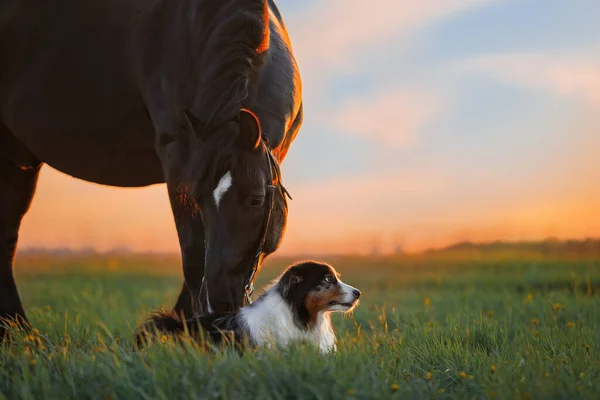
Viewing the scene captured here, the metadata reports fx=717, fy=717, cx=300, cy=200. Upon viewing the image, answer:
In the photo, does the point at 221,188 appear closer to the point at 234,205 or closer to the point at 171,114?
the point at 234,205

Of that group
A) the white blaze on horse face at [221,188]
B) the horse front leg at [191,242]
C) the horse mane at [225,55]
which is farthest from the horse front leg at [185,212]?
the white blaze on horse face at [221,188]

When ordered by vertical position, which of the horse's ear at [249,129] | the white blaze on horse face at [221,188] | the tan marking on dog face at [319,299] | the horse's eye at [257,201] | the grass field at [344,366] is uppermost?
the horse's ear at [249,129]

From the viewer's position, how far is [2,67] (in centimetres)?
771

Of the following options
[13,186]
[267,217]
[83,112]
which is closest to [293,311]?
[267,217]

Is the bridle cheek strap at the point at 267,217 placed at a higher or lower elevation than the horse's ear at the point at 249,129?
lower

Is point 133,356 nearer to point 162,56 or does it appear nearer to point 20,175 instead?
point 162,56

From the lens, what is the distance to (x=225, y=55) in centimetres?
537

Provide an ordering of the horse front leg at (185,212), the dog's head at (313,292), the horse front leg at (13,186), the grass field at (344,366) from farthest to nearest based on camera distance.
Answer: the horse front leg at (13,186) < the horse front leg at (185,212) < the dog's head at (313,292) < the grass field at (344,366)

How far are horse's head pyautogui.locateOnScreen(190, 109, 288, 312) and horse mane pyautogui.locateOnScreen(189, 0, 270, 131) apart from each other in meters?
0.36

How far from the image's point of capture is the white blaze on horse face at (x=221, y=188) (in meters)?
4.52

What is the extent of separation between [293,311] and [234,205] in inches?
37.8

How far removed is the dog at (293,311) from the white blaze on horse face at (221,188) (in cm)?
76

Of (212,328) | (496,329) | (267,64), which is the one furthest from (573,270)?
(212,328)

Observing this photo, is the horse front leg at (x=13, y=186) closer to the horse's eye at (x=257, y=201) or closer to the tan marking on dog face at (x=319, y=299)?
the tan marking on dog face at (x=319, y=299)
